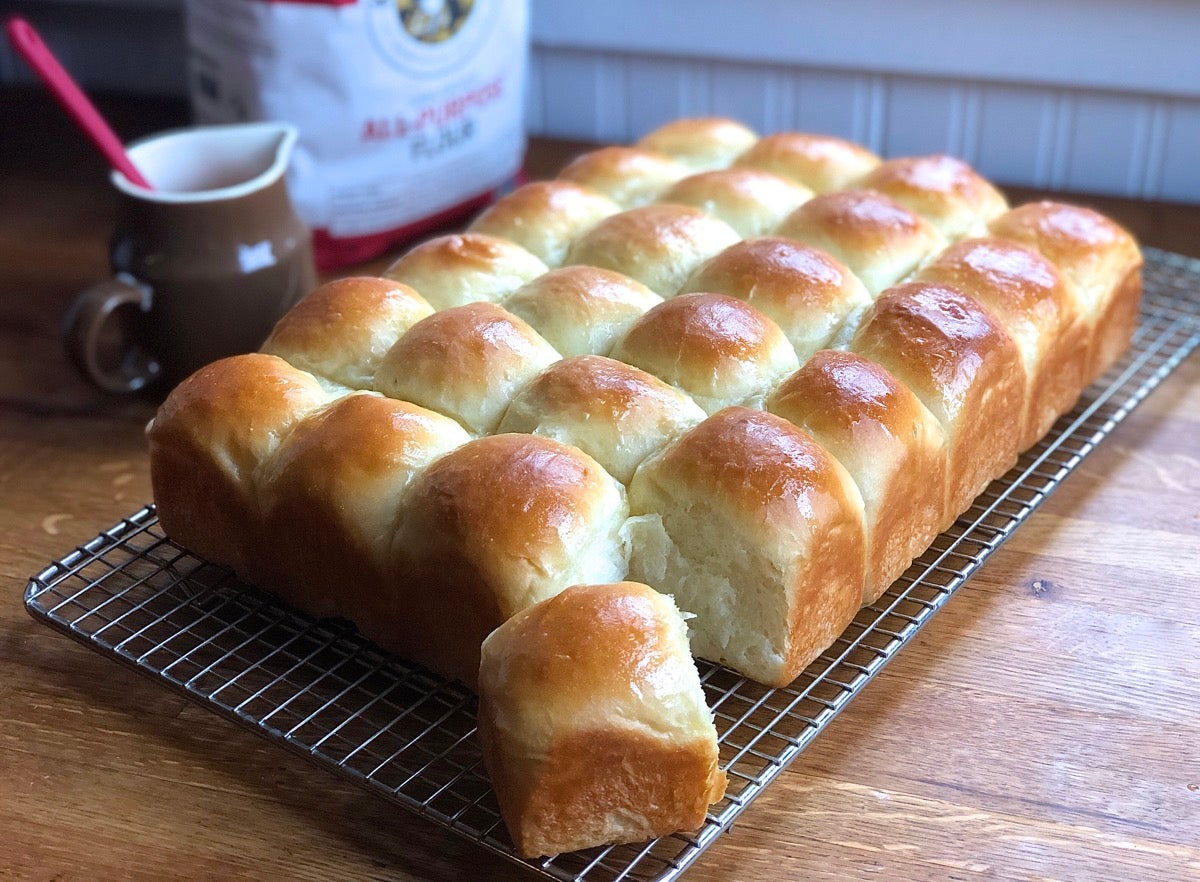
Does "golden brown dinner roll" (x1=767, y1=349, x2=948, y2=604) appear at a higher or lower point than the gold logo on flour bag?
lower

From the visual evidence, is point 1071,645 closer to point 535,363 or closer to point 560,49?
point 535,363

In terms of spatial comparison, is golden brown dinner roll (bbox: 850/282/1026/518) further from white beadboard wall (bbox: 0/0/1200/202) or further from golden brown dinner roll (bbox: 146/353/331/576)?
white beadboard wall (bbox: 0/0/1200/202)

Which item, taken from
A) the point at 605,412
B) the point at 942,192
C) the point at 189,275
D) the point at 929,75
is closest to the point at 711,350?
the point at 605,412

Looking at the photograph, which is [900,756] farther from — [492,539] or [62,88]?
[62,88]

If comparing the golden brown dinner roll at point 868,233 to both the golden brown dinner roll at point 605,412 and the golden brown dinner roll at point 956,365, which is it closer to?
the golden brown dinner roll at point 956,365

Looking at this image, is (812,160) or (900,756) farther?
(812,160)

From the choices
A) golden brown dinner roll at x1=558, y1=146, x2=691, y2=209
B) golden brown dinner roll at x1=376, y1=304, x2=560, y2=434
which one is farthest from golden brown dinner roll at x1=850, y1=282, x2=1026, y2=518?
golden brown dinner roll at x1=558, y1=146, x2=691, y2=209

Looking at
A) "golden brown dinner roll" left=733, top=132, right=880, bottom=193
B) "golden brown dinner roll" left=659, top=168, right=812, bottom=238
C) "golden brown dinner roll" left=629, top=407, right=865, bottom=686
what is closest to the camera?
"golden brown dinner roll" left=629, top=407, right=865, bottom=686
